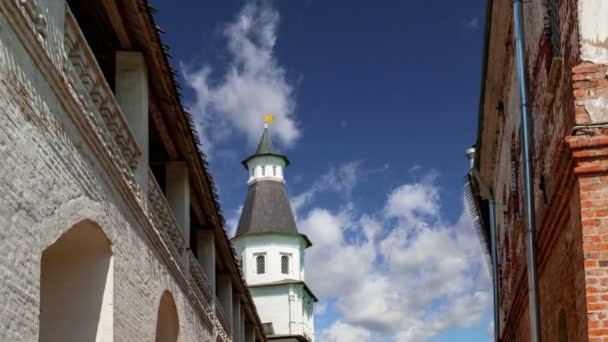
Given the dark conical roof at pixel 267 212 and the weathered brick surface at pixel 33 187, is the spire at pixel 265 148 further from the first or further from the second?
the weathered brick surface at pixel 33 187

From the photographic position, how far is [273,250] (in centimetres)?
6006

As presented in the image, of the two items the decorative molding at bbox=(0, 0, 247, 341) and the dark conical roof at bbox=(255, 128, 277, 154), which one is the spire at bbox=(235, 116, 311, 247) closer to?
the dark conical roof at bbox=(255, 128, 277, 154)

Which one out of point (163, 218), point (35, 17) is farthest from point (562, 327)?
point (35, 17)

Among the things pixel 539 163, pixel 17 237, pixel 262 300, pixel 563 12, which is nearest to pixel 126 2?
pixel 17 237

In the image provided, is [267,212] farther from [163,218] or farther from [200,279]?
[163,218]

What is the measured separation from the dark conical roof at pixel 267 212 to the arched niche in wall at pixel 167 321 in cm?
4713

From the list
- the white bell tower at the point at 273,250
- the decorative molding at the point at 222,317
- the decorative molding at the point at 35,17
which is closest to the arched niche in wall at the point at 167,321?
the decorative molding at the point at 222,317

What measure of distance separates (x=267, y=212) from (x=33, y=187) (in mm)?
54772

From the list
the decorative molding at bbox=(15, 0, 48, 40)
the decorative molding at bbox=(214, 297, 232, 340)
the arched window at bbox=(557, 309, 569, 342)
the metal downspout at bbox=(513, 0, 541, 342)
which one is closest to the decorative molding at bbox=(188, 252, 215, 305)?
the decorative molding at bbox=(214, 297, 232, 340)

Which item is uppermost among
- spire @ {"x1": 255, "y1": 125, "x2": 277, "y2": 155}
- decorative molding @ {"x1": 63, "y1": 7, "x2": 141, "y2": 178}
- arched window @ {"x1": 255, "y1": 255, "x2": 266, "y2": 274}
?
spire @ {"x1": 255, "y1": 125, "x2": 277, "y2": 155}

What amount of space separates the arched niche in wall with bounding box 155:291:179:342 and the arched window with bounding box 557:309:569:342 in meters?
5.04

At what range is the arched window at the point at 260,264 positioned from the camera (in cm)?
6016

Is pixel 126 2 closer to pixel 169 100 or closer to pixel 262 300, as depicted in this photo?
pixel 169 100

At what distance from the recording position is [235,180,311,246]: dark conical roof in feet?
199
